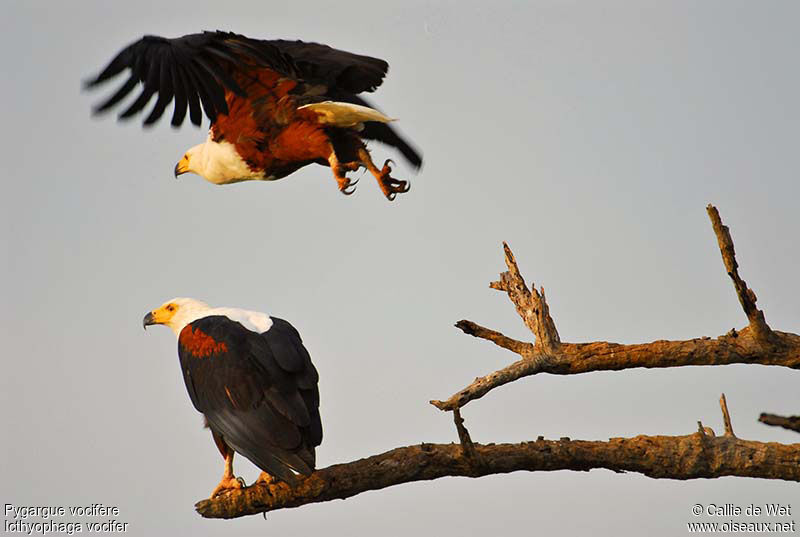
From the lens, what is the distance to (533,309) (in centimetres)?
567

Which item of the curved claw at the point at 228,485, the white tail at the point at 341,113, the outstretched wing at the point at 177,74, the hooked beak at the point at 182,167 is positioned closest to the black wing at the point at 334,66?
the white tail at the point at 341,113

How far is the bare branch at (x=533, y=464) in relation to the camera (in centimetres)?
515

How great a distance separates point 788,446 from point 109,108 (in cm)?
378

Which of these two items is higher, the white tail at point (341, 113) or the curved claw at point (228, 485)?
the white tail at point (341, 113)

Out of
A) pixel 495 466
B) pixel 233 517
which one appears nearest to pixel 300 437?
pixel 233 517

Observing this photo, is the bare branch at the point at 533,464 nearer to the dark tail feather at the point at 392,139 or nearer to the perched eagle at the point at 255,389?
the perched eagle at the point at 255,389

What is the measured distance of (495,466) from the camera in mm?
5199

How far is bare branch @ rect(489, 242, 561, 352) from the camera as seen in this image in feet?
18.5

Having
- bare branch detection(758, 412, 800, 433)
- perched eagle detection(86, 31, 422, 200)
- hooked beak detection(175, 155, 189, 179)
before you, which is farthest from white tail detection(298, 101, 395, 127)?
bare branch detection(758, 412, 800, 433)

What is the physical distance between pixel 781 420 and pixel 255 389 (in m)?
2.48

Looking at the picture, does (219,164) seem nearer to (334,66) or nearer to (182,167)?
(182,167)

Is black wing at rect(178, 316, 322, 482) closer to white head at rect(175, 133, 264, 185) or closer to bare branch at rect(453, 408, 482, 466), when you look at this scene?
bare branch at rect(453, 408, 482, 466)

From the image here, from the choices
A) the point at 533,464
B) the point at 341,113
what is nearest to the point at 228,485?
the point at 533,464

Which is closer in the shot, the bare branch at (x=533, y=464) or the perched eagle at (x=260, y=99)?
the bare branch at (x=533, y=464)
